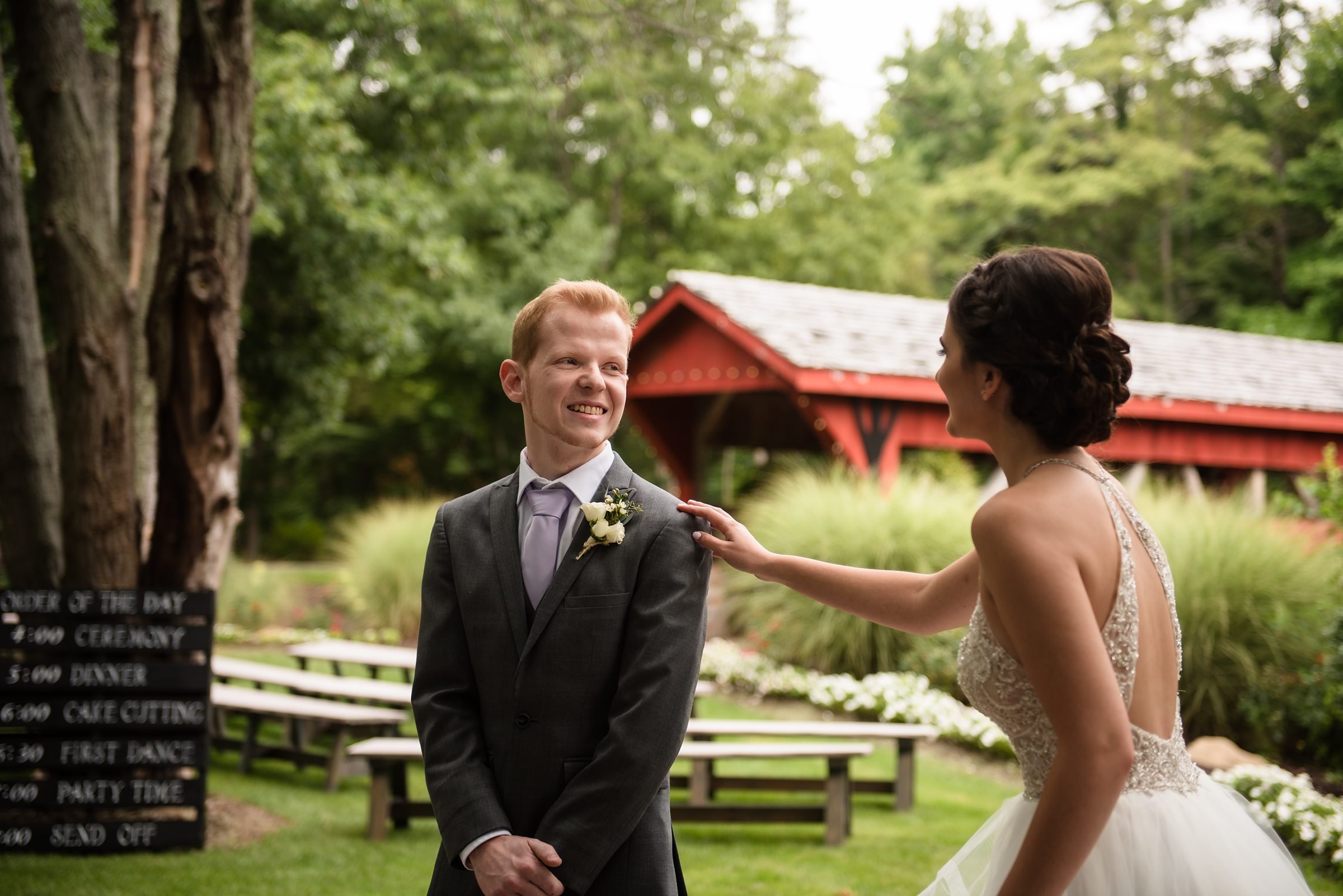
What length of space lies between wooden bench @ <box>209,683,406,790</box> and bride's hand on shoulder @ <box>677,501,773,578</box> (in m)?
4.93

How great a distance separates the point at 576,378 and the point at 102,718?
436 cm

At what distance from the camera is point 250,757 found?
25.5ft

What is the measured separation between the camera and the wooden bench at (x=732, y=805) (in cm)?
609

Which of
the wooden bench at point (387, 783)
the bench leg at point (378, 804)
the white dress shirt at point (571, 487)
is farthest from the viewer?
the bench leg at point (378, 804)

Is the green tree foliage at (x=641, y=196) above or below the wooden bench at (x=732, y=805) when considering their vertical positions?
above

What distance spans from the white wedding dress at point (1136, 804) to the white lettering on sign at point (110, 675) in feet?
15.7

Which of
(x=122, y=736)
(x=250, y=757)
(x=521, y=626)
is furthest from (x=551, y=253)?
(x=521, y=626)

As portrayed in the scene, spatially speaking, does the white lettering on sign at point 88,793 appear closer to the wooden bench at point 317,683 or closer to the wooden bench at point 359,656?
the wooden bench at point 317,683

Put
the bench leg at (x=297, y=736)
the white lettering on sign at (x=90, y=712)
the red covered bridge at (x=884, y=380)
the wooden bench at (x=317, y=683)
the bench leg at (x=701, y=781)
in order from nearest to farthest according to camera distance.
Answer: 1. the white lettering on sign at (x=90, y=712)
2. the bench leg at (x=701, y=781)
3. the wooden bench at (x=317, y=683)
4. the bench leg at (x=297, y=736)
5. the red covered bridge at (x=884, y=380)

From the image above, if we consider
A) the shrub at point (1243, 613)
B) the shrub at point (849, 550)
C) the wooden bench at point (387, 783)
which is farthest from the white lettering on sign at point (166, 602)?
the shrub at point (1243, 613)

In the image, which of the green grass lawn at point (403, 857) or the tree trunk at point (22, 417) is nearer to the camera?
the green grass lawn at point (403, 857)

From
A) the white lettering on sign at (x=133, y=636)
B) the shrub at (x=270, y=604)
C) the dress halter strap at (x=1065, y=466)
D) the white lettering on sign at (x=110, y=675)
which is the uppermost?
the dress halter strap at (x=1065, y=466)

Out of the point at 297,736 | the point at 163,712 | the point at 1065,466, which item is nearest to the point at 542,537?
the point at 1065,466

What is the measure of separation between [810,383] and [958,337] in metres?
10.7
